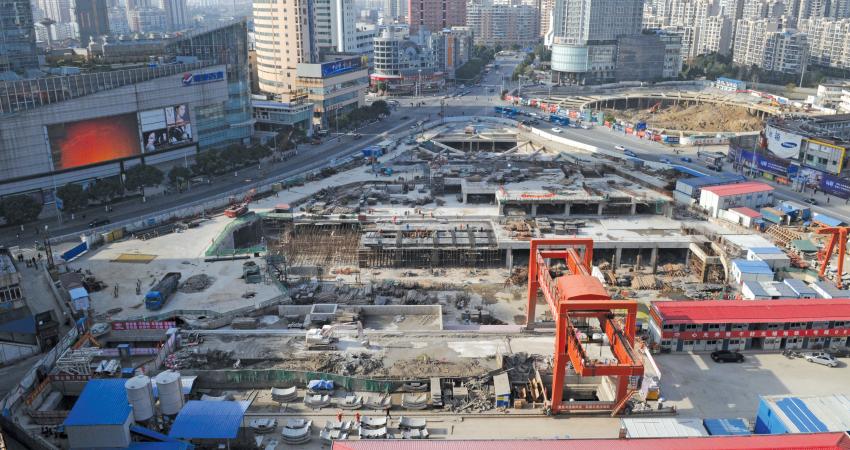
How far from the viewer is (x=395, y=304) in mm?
39406

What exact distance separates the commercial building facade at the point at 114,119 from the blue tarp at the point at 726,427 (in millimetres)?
54646

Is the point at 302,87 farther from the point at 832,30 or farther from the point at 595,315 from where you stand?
the point at 832,30

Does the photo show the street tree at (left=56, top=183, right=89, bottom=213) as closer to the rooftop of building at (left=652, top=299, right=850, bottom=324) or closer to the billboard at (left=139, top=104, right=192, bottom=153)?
the billboard at (left=139, top=104, right=192, bottom=153)

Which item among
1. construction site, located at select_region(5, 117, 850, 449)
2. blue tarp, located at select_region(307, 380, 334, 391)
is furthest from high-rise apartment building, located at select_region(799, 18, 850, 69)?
blue tarp, located at select_region(307, 380, 334, 391)

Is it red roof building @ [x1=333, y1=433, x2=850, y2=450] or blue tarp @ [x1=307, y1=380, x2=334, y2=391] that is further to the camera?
blue tarp @ [x1=307, y1=380, x2=334, y2=391]

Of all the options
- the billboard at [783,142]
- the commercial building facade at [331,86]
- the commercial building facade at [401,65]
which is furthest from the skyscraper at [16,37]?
the billboard at [783,142]

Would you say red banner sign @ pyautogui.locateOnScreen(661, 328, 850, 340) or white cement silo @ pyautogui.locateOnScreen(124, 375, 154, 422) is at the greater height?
white cement silo @ pyautogui.locateOnScreen(124, 375, 154, 422)

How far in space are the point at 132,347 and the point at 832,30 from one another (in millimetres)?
146964

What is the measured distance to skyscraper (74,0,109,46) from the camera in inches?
6309

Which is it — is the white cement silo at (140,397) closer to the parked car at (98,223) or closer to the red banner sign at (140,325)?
the red banner sign at (140,325)

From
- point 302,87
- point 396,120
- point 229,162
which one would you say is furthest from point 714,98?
point 229,162

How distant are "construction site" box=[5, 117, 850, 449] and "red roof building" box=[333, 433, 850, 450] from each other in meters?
3.66

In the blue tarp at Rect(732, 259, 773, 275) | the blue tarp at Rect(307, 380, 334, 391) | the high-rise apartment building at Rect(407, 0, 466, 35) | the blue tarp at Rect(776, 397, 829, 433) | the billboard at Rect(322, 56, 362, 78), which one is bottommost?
the blue tarp at Rect(307, 380, 334, 391)

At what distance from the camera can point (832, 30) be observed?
13262 centimetres
